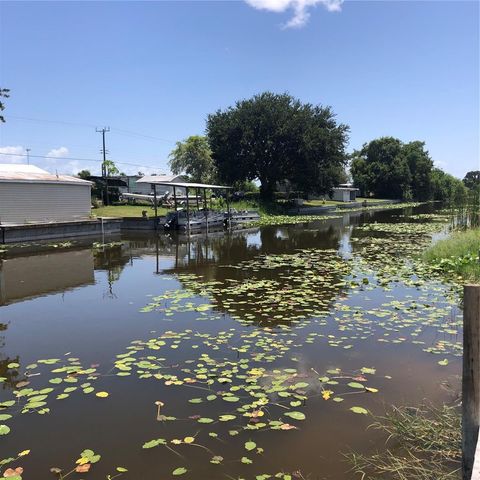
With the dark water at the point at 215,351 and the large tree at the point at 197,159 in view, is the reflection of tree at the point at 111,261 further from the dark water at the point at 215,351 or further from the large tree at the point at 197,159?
the large tree at the point at 197,159

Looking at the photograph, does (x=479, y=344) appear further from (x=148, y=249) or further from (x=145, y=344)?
(x=148, y=249)

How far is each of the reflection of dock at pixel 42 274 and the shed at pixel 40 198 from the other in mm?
8874

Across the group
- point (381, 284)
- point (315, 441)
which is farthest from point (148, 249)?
point (315, 441)

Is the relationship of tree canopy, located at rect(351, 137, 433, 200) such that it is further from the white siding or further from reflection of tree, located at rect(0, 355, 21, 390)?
reflection of tree, located at rect(0, 355, 21, 390)

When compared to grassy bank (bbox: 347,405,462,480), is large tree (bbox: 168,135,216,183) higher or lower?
higher

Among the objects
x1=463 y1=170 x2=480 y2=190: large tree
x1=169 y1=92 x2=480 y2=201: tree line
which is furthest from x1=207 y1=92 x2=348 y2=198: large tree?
x1=463 y1=170 x2=480 y2=190: large tree

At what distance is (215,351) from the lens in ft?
20.8

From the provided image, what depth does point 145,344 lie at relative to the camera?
6.67 m

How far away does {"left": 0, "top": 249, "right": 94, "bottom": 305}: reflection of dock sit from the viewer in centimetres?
1095

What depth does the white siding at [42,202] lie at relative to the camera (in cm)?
2462

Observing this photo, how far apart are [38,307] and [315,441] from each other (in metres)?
7.08

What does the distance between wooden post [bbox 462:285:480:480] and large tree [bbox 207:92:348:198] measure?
144 ft

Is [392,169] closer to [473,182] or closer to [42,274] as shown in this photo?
[473,182]

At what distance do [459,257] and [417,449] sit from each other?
9.36 metres
